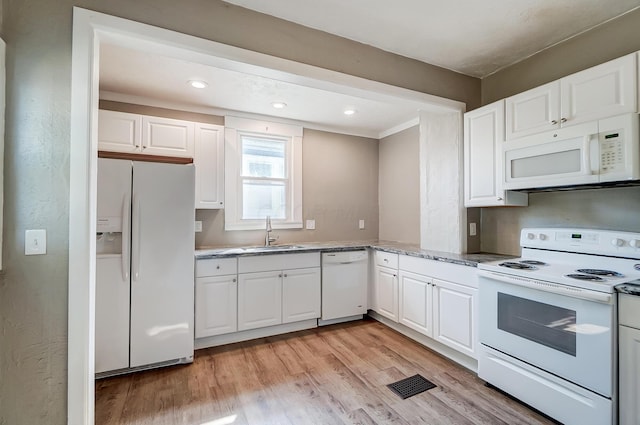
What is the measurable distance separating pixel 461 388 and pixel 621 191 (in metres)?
1.77

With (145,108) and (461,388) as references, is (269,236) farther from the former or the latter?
(461,388)

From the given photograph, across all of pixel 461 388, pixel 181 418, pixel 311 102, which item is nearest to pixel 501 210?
pixel 461 388

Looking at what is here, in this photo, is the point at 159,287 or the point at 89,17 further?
the point at 159,287

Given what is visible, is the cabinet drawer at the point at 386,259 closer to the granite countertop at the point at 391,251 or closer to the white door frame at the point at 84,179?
the granite countertop at the point at 391,251

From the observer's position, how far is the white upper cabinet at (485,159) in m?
2.40

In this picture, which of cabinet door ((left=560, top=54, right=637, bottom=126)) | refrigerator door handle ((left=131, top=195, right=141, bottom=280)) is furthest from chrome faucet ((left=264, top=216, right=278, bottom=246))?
cabinet door ((left=560, top=54, right=637, bottom=126))

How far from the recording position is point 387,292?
3221 millimetres

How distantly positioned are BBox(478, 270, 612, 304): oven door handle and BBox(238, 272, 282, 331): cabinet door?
1936mm

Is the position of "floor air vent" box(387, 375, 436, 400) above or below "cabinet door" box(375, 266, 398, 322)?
below

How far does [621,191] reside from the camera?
196cm

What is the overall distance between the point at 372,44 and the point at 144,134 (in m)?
2.29

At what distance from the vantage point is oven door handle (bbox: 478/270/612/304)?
1.53m

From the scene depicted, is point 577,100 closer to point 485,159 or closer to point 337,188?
point 485,159

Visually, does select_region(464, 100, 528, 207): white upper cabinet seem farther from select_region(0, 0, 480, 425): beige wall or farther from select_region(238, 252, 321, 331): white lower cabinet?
select_region(0, 0, 480, 425): beige wall
